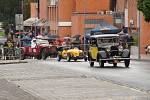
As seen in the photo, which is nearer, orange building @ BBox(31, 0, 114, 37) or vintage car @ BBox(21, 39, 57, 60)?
vintage car @ BBox(21, 39, 57, 60)

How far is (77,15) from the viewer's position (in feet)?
262

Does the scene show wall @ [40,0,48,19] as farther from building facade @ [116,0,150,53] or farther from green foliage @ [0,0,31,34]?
green foliage @ [0,0,31,34]

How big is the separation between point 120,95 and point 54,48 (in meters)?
35.5

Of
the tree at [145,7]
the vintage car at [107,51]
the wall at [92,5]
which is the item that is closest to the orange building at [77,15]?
A: the wall at [92,5]

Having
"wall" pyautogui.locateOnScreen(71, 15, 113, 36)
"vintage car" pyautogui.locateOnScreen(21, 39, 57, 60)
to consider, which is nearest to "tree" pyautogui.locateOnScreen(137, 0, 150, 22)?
"vintage car" pyautogui.locateOnScreen(21, 39, 57, 60)

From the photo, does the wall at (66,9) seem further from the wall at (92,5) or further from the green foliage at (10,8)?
the green foliage at (10,8)

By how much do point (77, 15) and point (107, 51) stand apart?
1787 inches

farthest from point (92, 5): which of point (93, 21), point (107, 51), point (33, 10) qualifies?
point (107, 51)

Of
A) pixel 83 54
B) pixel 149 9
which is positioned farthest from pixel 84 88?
pixel 149 9

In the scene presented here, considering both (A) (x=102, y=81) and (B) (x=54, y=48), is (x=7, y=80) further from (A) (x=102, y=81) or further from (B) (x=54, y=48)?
(B) (x=54, y=48)

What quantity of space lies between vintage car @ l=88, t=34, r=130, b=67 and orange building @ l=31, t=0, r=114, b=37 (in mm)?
42817

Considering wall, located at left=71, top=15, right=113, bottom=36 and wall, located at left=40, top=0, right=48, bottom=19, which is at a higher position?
wall, located at left=40, top=0, right=48, bottom=19

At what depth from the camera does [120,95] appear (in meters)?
18.5

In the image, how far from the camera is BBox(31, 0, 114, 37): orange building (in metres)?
80.0
